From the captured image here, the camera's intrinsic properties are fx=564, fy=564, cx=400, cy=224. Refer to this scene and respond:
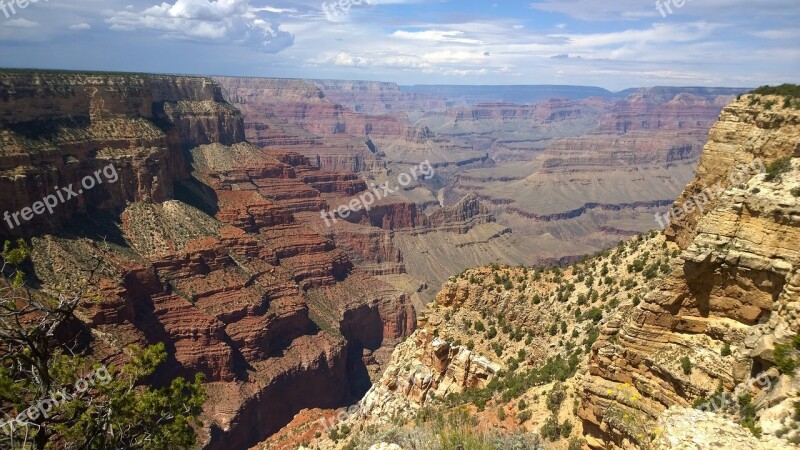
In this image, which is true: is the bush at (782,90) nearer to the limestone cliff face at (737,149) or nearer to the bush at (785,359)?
the limestone cliff face at (737,149)

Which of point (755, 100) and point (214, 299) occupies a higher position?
point (755, 100)

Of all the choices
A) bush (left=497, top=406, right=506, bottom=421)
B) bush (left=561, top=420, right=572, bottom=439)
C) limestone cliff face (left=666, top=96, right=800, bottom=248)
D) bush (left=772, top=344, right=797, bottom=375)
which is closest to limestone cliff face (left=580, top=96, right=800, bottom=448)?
bush (left=772, top=344, right=797, bottom=375)

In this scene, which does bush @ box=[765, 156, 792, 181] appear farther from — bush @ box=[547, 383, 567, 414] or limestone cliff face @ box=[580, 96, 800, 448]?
bush @ box=[547, 383, 567, 414]

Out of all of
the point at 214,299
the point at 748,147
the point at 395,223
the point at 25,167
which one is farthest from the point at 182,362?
the point at 395,223

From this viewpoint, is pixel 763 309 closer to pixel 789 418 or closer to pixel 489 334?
pixel 789 418

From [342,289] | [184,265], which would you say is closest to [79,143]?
[184,265]

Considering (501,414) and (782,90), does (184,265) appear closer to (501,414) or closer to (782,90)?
(501,414)
